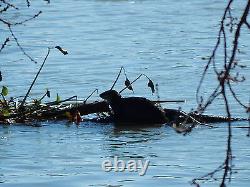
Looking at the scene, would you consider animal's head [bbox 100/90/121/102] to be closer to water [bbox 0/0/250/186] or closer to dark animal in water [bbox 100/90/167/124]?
dark animal in water [bbox 100/90/167/124]

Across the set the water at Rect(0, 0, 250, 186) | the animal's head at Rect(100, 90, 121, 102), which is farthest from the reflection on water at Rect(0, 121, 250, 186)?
the animal's head at Rect(100, 90, 121, 102)

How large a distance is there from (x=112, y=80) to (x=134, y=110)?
7.80 feet

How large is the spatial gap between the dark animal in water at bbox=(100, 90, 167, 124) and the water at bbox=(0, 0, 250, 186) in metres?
0.17

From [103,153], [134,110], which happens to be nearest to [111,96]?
[134,110]

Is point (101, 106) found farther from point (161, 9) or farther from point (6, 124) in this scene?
point (161, 9)

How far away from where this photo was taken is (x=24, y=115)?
9406 millimetres

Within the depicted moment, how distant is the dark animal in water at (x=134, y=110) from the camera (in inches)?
368

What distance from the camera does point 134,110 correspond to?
30.9ft

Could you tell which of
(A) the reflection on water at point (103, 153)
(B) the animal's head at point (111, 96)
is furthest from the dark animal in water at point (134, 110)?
(A) the reflection on water at point (103, 153)

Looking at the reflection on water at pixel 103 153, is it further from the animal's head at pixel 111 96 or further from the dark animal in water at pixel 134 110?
the animal's head at pixel 111 96

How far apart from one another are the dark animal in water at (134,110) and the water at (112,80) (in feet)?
0.57

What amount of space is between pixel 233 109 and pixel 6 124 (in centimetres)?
233

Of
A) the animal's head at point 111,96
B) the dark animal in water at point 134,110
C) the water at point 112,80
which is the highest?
the animal's head at point 111,96

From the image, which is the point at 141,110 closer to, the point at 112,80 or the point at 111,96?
the point at 111,96
